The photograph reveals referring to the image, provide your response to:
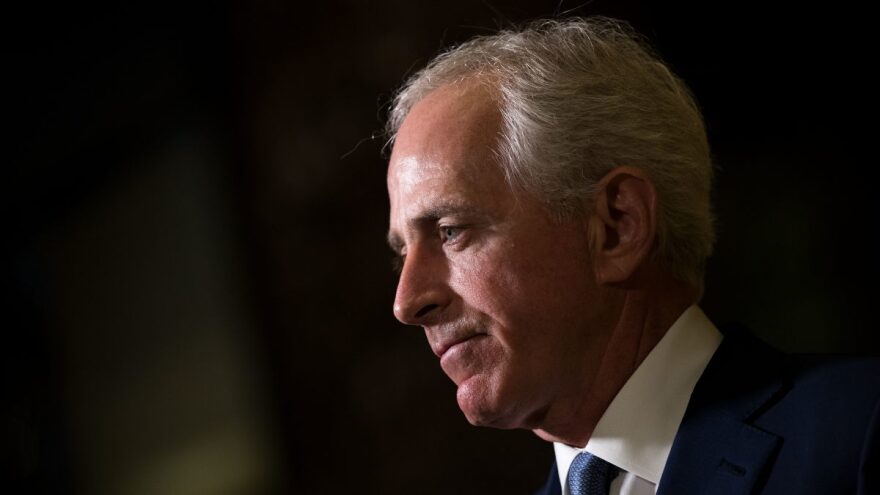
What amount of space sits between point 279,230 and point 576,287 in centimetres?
87

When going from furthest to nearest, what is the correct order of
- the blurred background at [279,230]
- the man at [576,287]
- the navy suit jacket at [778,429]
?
the blurred background at [279,230] < the man at [576,287] < the navy suit jacket at [778,429]

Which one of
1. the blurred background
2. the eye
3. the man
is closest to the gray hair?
the man

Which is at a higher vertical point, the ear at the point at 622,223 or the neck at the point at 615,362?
the ear at the point at 622,223

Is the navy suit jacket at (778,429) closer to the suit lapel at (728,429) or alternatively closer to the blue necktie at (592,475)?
the suit lapel at (728,429)

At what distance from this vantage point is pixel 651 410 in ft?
5.02

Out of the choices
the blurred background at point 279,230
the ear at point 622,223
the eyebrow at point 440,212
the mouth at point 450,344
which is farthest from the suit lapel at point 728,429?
the blurred background at point 279,230

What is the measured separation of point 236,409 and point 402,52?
2.98 ft

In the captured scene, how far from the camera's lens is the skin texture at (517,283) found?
1506 mm

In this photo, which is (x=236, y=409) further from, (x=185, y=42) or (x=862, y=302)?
(x=862, y=302)

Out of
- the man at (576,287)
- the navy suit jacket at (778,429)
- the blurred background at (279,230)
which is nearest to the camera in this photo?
the navy suit jacket at (778,429)

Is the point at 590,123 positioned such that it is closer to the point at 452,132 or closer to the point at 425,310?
the point at 452,132

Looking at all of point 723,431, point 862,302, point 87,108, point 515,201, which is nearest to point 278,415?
point 87,108

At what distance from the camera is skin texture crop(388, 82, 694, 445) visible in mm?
1506

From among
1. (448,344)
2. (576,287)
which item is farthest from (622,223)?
(448,344)
